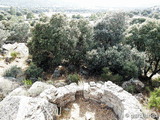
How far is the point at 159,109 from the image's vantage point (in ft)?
33.6

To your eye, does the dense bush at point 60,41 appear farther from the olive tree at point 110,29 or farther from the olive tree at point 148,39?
the olive tree at point 148,39

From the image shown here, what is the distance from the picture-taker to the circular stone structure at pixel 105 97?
27.1 feet

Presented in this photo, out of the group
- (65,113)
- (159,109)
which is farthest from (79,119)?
(159,109)

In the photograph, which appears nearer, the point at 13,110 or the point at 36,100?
the point at 13,110

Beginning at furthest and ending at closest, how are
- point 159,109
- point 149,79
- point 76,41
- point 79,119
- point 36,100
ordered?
point 149,79
point 76,41
point 159,109
point 79,119
point 36,100

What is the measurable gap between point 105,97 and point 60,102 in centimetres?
302

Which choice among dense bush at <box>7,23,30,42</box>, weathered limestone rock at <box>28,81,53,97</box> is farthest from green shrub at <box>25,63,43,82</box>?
dense bush at <box>7,23,30,42</box>

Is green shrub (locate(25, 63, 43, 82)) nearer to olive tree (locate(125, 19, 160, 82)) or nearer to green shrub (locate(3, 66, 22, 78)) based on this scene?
green shrub (locate(3, 66, 22, 78))

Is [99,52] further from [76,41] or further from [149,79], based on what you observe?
[149,79]

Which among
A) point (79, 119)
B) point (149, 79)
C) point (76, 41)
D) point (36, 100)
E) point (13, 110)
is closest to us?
point (13, 110)

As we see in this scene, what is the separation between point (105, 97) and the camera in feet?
32.2

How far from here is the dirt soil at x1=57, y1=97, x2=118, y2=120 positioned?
9023 millimetres

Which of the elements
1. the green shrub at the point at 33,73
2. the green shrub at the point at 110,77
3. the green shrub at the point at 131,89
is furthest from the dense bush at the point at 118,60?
the green shrub at the point at 33,73

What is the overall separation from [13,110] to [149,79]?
48.9ft
